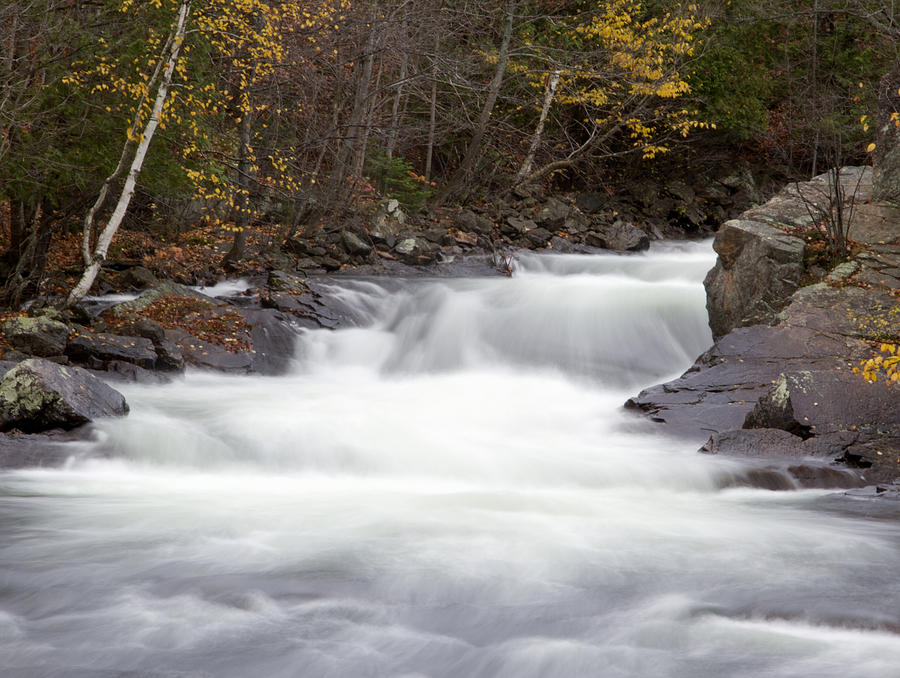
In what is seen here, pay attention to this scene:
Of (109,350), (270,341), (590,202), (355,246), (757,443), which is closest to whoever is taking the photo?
(757,443)

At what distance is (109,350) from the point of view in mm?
9547

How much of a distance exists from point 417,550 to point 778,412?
3.87 meters

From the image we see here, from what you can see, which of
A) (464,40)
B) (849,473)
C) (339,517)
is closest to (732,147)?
(464,40)

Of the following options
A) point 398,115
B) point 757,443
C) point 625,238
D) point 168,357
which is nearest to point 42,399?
point 168,357

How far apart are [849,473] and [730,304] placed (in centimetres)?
440

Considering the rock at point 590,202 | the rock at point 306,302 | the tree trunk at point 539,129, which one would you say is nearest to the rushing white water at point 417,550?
the rock at point 306,302

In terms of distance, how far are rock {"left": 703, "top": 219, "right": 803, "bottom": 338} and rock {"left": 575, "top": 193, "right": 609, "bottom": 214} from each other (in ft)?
36.0

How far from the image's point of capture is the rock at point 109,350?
370 inches

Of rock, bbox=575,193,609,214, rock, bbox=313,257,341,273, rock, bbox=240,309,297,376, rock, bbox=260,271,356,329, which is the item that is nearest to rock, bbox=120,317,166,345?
rock, bbox=240,309,297,376

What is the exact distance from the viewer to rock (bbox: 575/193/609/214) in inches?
869

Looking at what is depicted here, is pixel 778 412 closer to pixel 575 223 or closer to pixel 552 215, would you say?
pixel 552 215

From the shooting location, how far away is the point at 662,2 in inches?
789

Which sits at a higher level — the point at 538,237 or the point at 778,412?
the point at 538,237

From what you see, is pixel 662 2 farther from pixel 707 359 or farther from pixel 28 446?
pixel 28 446
